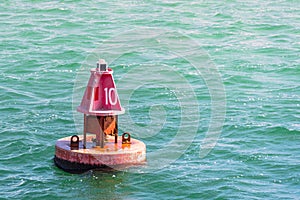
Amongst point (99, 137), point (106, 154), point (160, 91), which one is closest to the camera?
point (106, 154)

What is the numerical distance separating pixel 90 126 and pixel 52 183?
2.17 meters

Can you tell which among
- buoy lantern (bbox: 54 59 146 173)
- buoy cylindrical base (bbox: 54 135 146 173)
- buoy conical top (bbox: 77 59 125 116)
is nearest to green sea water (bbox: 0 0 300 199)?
buoy cylindrical base (bbox: 54 135 146 173)

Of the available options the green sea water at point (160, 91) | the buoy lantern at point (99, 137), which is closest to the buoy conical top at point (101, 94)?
the buoy lantern at point (99, 137)

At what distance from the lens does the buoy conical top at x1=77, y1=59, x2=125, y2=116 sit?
27.5 metres

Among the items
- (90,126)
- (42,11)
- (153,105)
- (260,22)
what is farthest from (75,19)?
(90,126)

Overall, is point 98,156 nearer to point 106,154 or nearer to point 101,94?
point 106,154

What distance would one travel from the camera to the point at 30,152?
1192 inches

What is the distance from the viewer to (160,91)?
39.6 m

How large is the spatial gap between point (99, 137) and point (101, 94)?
55.1 inches

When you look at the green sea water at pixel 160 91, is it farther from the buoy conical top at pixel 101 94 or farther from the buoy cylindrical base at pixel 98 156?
the buoy conical top at pixel 101 94

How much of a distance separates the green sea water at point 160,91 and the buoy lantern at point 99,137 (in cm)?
42

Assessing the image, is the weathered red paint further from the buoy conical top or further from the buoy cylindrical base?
the buoy conical top

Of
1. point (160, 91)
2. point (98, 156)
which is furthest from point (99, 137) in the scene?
point (160, 91)

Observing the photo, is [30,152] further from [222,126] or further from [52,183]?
[222,126]
